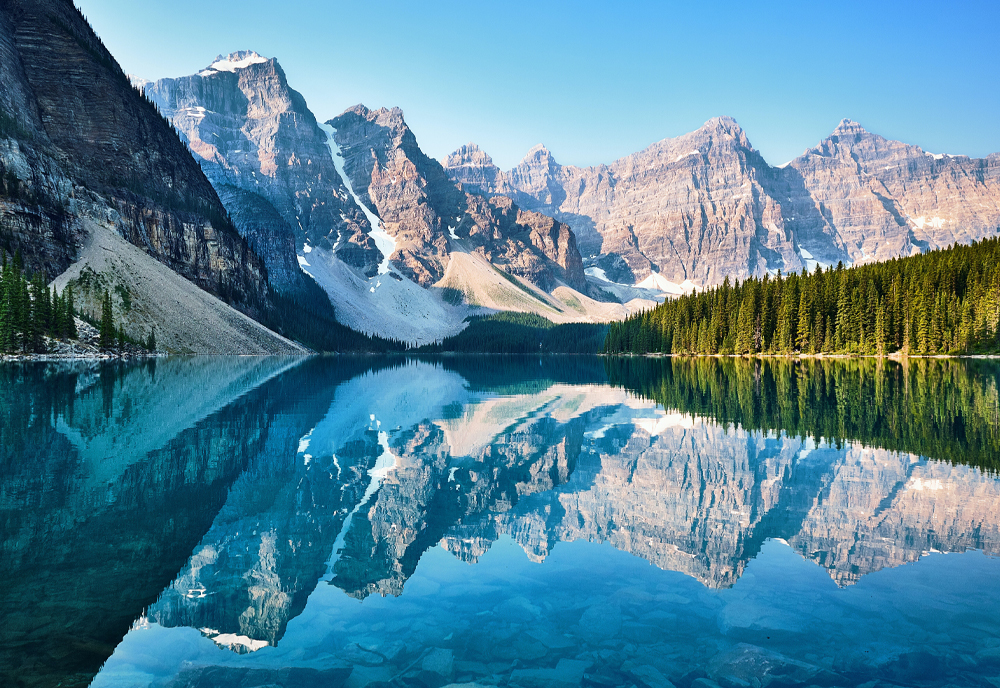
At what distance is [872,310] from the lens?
91.8m

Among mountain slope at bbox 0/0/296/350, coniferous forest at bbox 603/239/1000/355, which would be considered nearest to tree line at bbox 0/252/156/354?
mountain slope at bbox 0/0/296/350

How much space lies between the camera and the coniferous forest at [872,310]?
268ft

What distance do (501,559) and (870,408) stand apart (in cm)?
2656

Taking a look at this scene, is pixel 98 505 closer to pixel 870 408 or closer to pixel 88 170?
pixel 870 408

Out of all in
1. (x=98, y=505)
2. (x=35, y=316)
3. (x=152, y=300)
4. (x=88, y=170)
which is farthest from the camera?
(x=88, y=170)

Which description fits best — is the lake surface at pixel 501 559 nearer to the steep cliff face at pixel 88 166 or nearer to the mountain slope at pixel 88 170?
the mountain slope at pixel 88 170

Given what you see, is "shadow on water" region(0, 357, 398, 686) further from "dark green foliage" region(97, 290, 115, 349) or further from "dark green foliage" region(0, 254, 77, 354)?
"dark green foliage" region(97, 290, 115, 349)

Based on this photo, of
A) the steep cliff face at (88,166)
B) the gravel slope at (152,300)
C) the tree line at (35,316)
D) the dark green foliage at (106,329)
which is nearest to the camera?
the tree line at (35,316)

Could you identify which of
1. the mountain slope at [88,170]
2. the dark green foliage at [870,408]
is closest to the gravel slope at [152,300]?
the mountain slope at [88,170]

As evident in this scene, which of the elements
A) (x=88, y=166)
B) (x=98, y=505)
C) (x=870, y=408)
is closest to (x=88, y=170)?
(x=88, y=166)

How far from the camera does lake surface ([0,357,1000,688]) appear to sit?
762 centimetres

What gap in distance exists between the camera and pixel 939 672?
7203 millimetres

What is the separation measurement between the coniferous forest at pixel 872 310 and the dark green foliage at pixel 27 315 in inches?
4238

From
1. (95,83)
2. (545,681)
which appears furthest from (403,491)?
(95,83)
